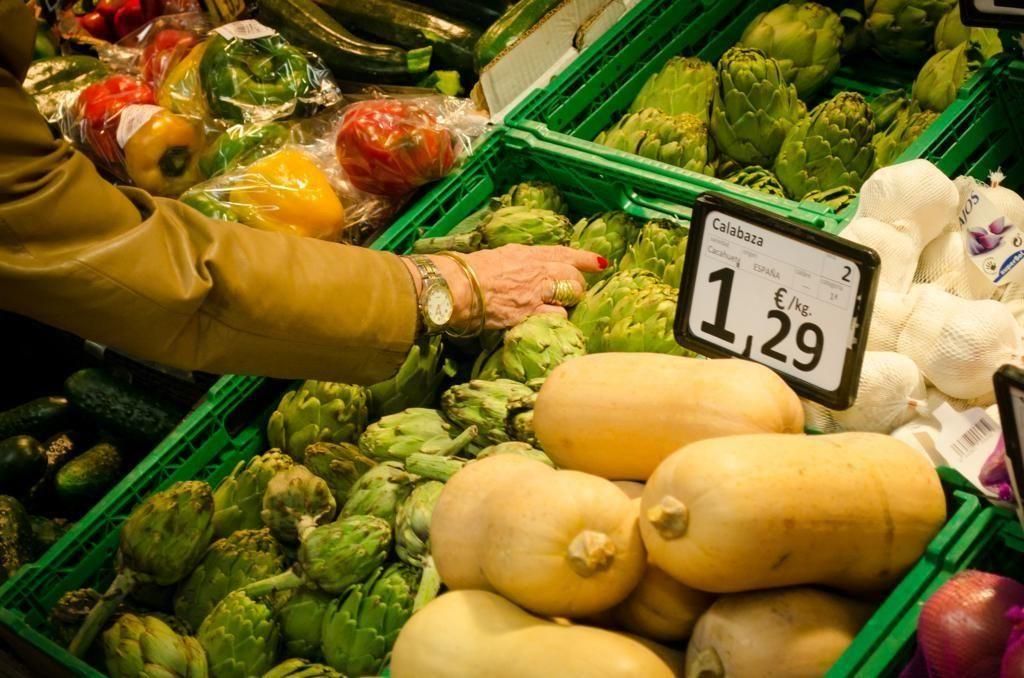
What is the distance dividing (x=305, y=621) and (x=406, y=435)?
43 centimetres

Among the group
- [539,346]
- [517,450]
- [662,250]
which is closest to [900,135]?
[662,250]

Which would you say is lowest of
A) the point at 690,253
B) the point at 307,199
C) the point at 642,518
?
the point at 307,199

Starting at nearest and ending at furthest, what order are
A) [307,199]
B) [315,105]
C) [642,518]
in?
[642,518], [307,199], [315,105]

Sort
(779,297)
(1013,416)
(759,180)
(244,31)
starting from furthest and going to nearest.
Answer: (244,31), (759,180), (779,297), (1013,416)

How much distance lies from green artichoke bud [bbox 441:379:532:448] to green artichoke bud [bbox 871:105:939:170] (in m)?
1.17

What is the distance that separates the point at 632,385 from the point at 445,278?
3.16 feet

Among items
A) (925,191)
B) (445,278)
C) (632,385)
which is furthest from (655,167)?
(632,385)

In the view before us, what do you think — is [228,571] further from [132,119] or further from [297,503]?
[132,119]

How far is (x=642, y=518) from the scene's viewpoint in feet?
3.95

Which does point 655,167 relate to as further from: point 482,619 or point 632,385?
point 482,619

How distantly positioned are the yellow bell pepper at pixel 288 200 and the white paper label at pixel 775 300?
1465mm

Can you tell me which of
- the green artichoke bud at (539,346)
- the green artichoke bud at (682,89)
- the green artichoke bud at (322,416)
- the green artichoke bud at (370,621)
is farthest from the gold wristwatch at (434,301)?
the green artichoke bud at (682,89)

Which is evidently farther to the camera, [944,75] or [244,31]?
[244,31]

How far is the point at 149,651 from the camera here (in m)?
2.07
